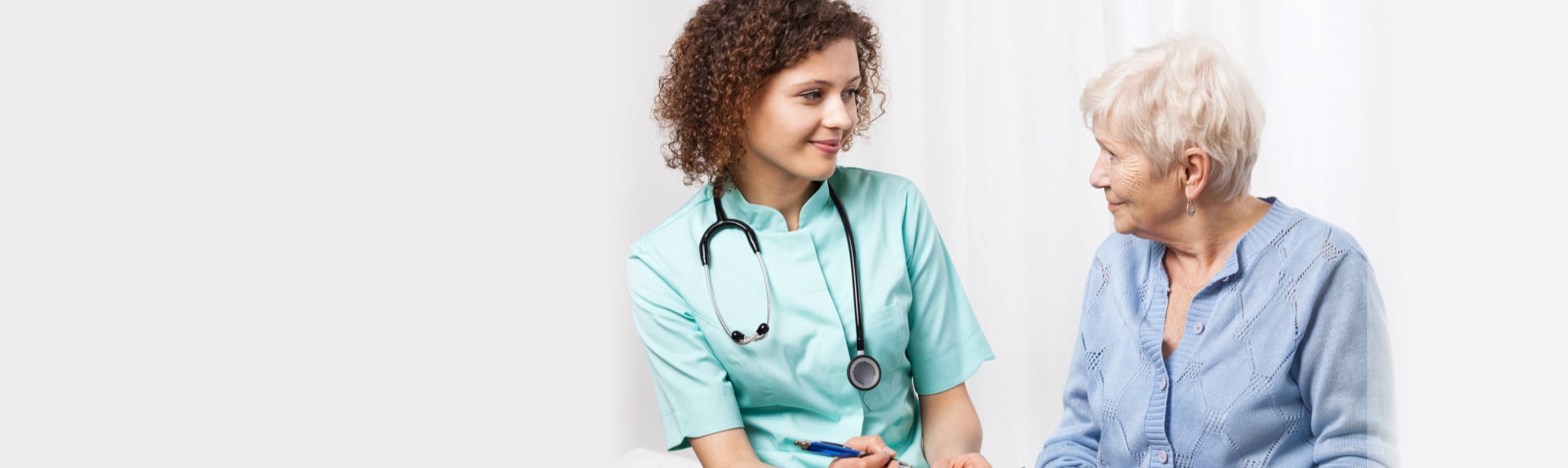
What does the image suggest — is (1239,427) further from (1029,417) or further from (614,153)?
(614,153)

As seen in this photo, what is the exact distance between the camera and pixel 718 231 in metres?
1.96

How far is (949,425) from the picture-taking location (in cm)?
199

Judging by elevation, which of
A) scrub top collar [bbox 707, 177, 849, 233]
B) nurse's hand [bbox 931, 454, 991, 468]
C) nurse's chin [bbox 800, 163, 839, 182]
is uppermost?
nurse's chin [bbox 800, 163, 839, 182]

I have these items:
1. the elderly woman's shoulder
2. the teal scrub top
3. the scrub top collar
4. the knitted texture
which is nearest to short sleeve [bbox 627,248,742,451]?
the teal scrub top

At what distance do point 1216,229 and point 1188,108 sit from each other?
0.17 m

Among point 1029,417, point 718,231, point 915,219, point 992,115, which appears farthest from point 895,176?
point 1029,417

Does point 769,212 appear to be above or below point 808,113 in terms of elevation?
below

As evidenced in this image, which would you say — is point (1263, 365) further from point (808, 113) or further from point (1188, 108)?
point (808, 113)

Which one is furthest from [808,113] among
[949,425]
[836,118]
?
[949,425]

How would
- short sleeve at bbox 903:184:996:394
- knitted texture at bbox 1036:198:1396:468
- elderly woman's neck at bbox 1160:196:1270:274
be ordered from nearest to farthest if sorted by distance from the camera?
knitted texture at bbox 1036:198:1396:468 → elderly woman's neck at bbox 1160:196:1270:274 → short sleeve at bbox 903:184:996:394

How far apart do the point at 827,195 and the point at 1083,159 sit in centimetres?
82

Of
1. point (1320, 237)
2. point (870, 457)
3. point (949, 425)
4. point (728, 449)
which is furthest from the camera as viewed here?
point (949, 425)

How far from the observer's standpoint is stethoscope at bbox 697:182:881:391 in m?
1.88

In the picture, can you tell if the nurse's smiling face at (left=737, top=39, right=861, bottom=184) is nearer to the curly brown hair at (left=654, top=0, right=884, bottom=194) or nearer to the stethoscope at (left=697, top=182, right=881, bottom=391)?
the curly brown hair at (left=654, top=0, right=884, bottom=194)
